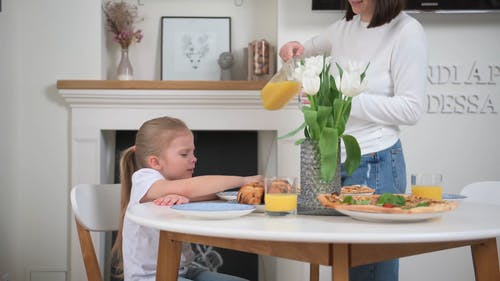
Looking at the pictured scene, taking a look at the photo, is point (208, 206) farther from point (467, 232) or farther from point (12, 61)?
point (12, 61)

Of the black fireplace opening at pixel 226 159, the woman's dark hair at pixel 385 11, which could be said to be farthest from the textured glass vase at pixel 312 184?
the black fireplace opening at pixel 226 159

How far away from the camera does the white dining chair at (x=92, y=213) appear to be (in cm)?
188

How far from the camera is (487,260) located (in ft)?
4.63

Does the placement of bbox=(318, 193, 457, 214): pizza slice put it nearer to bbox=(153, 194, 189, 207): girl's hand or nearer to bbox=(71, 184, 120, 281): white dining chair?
bbox=(153, 194, 189, 207): girl's hand

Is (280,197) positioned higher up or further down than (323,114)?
further down

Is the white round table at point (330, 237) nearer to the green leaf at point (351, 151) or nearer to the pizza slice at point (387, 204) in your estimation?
the pizza slice at point (387, 204)

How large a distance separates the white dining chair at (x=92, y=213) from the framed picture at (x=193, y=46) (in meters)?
1.51

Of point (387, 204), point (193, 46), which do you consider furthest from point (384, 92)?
point (193, 46)

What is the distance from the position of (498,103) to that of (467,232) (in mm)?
2418

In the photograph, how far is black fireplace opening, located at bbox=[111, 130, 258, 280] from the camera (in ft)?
11.5

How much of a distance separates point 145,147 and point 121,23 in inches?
69.1

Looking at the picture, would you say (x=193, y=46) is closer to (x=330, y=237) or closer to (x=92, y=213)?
(x=92, y=213)

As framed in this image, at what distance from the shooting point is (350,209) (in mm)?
1288

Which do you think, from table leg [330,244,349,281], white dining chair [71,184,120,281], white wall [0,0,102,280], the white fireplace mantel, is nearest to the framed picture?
the white fireplace mantel
